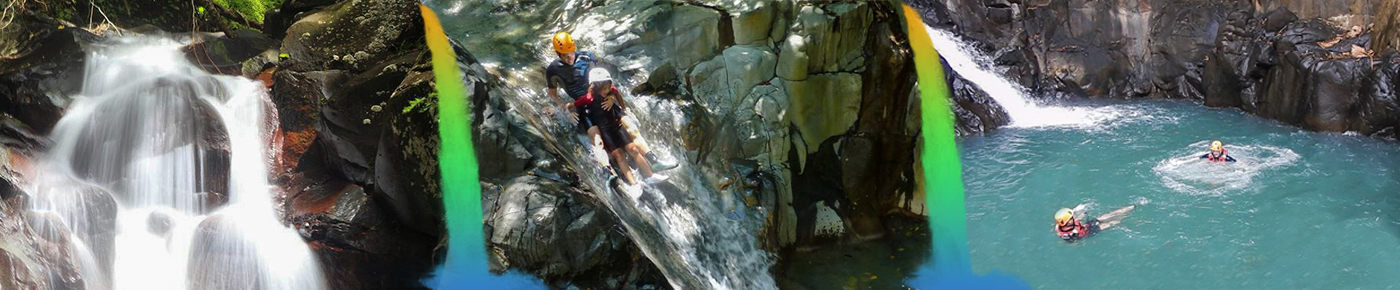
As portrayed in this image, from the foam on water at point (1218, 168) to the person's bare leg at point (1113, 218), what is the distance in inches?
44.2

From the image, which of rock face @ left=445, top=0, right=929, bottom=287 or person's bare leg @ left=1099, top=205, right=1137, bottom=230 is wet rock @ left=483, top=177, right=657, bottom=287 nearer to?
rock face @ left=445, top=0, right=929, bottom=287

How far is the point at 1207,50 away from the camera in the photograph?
56.7 ft

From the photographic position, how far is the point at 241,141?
8016 millimetres

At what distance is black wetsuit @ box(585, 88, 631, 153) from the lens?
7766 millimetres

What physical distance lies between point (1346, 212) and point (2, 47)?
15.0 meters

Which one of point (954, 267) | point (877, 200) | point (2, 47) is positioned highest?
point (2, 47)

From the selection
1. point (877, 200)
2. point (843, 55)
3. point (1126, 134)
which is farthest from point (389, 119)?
point (1126, 134)

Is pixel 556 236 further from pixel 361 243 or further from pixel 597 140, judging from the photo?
pixel 361 243

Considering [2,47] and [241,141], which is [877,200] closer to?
[241,141]

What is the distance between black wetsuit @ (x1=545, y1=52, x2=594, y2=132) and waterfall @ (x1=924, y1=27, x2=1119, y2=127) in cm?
1163

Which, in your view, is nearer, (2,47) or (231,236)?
(231,236)

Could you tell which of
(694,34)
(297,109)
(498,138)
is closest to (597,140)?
(498,138)

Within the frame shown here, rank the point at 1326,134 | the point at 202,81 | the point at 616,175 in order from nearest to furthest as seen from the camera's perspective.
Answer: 1. the point at 616,175
2. the point at 202,81
3. the point at 1326,134
